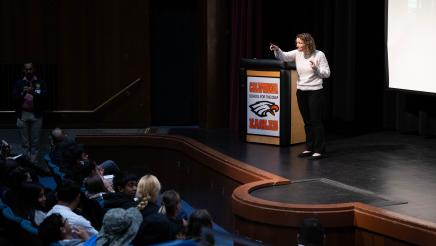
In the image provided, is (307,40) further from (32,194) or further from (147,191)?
(32,194)

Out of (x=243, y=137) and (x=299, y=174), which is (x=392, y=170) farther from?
(x=243, y=137)

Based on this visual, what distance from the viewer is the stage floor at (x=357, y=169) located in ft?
20.6

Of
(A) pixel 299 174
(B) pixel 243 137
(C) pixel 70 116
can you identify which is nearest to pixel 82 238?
(A) pixel 299 174

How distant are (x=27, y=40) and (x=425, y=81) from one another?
18.0 feet

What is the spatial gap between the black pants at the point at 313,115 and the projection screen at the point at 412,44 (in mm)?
1411

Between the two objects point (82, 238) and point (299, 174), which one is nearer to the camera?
point (82, 238)

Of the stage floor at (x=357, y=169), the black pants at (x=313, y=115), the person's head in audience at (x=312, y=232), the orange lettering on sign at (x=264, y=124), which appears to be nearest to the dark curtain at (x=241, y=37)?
the stage floor at (x=357, y=169)

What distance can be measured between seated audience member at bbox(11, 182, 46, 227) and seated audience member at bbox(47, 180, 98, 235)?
17 cm

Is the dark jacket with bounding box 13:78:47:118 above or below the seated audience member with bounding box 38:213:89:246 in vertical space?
above

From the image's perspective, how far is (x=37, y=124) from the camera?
10.4 metres

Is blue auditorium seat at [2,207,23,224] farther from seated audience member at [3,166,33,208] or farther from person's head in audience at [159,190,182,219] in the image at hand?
person's head in audience at [159,190,182,219]

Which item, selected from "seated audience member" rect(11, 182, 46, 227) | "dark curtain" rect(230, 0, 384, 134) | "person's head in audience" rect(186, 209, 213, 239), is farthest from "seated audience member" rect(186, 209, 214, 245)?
"dark curtain" rect(230, 0, 384, 134)

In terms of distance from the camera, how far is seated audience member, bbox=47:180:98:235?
224 inches

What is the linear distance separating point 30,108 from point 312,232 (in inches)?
214
